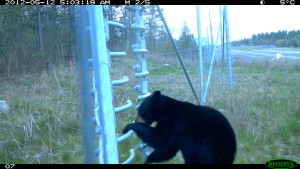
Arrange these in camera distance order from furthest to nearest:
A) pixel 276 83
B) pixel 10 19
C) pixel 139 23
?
pixel 276 83 → pixel 10 19 → pixel 139 23

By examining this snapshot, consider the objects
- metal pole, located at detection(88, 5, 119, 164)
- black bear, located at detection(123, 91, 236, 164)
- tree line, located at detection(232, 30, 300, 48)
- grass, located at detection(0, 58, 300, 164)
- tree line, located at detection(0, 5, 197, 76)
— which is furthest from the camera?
tree line, located at detection(232, 30, 300, 48)

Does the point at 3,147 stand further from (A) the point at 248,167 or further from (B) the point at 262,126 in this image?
(B) the point at 262,126

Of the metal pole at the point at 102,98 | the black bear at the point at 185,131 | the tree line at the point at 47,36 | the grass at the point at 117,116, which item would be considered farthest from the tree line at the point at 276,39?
the metal pole at the point at 102,98

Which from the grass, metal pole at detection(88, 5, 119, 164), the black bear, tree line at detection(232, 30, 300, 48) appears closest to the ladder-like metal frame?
metal pole at detection(88, 5, 119, 164)

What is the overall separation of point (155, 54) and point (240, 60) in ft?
34.0

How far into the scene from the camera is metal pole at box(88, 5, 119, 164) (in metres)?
1.67

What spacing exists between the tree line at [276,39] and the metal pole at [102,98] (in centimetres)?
1222

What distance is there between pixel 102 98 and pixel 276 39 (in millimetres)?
15415

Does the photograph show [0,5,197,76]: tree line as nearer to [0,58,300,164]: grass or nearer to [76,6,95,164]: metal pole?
[0,58,300,164]: grass

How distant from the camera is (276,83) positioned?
8391 mm

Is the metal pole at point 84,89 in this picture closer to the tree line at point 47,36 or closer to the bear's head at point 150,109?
the bear's head at point 150,109

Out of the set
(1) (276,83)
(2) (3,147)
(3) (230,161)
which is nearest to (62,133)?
(2) (3,147)

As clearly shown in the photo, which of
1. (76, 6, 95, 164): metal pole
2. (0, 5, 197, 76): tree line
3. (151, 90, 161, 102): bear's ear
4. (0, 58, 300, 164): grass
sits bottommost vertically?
(0, 58, 300, 164): grass

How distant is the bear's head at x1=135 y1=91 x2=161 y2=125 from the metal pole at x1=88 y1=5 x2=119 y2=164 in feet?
3.70
